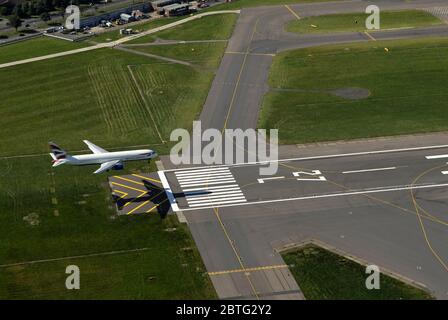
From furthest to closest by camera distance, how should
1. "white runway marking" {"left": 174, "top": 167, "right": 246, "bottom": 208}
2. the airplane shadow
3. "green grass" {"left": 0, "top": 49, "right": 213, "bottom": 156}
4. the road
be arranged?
1. "green grass" {"left": 0, "top": 49, "right": 213, "bottom": 156}
2. "white runway marking" {"left": 174, "top": 167, "right": 246, "bottom": 208}
3. the airplane shadow
4. the road

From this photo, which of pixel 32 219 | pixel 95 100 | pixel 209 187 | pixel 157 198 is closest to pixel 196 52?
pixel 95 100

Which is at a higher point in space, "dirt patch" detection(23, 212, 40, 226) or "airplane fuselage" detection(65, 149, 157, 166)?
"airplane fuselage" detection(65, 149, 157, 166)

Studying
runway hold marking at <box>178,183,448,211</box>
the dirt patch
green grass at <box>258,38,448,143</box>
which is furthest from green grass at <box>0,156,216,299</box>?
green grass at <box>258,38,448,143</box>

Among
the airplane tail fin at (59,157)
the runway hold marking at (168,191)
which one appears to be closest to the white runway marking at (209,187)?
the runway hold marking at (168,191)

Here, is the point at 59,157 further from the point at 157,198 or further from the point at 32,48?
the point at 32,48

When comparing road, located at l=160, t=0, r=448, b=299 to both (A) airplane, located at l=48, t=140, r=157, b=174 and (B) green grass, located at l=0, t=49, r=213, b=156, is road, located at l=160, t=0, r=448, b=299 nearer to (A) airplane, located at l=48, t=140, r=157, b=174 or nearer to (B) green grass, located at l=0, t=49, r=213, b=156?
(A) airplane, located at l=48, t=140, r=157, b=174

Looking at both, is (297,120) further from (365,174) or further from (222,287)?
(222,287)
